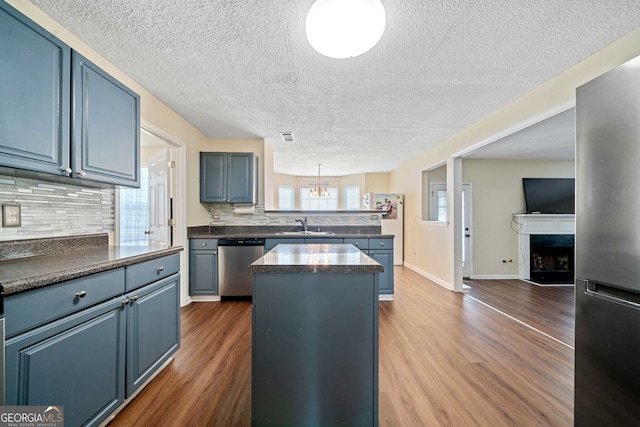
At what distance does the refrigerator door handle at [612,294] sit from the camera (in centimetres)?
110

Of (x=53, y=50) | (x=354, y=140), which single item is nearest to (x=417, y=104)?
(x=354, y=140)

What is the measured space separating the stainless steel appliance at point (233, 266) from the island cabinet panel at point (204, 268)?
6cm

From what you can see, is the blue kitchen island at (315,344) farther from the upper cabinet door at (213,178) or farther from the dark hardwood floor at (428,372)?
the upper cabinet door at (213,178)

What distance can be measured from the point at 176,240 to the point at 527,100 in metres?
4.13

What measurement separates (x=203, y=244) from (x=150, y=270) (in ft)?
5.96

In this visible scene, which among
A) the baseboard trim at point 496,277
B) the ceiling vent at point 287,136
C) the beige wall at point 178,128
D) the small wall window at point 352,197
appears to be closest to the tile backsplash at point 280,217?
the beige wall at point 178,128

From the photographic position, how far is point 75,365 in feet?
3.83

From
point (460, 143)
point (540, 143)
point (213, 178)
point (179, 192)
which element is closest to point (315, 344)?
point (179, 192)

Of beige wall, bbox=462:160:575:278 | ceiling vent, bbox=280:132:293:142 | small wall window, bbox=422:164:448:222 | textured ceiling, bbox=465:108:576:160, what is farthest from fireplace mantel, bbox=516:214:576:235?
ceiling vent, bbox=280:132:293:142

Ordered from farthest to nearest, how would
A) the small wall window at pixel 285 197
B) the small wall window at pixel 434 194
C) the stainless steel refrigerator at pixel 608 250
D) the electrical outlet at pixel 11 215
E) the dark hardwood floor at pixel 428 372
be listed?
1. the small wall window at pixel 285 197
2. the small wall window at pixel 434 194
3. the dark hardwood floor at pixel 428 372
4. the electrical outlet at pixel 11 215
5. the stainless steel refrigerator at pixel 608 250

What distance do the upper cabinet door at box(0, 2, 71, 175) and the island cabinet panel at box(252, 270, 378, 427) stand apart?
48.7 inches

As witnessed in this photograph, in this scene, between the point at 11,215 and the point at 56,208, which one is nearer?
the point at 11,215

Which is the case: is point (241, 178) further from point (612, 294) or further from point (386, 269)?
point (612, 294)

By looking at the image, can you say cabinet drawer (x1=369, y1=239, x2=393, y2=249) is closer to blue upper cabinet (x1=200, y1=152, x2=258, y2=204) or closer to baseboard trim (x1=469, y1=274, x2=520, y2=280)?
blue upper cabinet (x1=200, y1=152, x2=258, y2=204)
